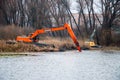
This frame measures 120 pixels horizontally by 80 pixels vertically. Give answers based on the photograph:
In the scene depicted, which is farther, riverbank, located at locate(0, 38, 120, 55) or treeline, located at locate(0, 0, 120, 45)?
treeline, located at locate(0, 0, 120, 45)

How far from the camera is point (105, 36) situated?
2554 inches

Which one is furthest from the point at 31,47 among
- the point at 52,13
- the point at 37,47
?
the point at 52,13

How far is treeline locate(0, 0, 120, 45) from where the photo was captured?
70688 millimetres

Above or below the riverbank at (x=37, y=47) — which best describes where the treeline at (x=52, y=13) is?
above

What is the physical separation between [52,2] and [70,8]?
6859mm

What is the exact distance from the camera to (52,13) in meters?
84.6

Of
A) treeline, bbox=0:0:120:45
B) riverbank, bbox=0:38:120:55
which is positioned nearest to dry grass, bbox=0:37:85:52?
riverbank, bbox=0:38:120:55

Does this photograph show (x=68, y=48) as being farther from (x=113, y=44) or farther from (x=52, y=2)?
(x=52, y=2)

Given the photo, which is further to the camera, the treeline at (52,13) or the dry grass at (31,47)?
the treeline at (52,13)

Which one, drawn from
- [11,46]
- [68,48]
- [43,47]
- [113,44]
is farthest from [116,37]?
[11,46]

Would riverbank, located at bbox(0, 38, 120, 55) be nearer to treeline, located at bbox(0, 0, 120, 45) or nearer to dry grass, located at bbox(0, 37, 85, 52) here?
dry grass, located at bbox(0, 37, 85, 52)

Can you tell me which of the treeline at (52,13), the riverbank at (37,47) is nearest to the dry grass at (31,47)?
the riverbank at (37,47)

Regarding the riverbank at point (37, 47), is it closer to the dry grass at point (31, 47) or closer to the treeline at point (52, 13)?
the dry grass at point (31, 47)

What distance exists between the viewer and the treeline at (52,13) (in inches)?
2783
